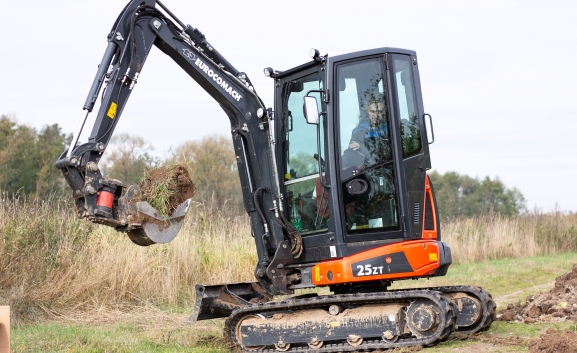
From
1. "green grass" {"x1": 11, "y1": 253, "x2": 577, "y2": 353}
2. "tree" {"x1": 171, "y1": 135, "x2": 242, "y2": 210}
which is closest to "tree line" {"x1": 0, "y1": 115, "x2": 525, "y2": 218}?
"tree" {"x1": 171, "y1": 135, "x2": 242, "y2": 210}

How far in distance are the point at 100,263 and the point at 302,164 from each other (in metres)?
4.58

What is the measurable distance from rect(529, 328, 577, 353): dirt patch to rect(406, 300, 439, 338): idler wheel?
3.37 ft

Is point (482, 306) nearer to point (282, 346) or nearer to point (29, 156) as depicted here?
point (282, 346)

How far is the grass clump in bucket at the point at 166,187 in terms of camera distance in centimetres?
703

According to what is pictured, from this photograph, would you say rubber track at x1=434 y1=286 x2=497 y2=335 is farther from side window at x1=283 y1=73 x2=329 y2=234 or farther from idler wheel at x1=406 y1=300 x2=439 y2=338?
side window at x1=283 y1=73 x2=329 y2=234

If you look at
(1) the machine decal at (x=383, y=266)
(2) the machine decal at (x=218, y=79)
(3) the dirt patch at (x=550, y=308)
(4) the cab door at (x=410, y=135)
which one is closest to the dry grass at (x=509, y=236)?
(3) the dirt patch at (x=550, y=308)

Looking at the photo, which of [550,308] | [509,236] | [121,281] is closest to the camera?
[550,308]

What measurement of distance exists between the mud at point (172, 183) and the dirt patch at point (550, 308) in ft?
14.1

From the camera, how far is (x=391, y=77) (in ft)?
24.6

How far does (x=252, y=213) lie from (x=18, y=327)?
3546 mm

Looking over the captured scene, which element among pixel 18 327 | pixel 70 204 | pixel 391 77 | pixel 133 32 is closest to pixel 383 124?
pixel 391 77

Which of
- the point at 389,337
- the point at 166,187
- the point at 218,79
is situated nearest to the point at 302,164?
the point at 218,79

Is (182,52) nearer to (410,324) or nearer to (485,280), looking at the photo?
(410,324)

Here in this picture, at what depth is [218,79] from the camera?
25.8 ft
